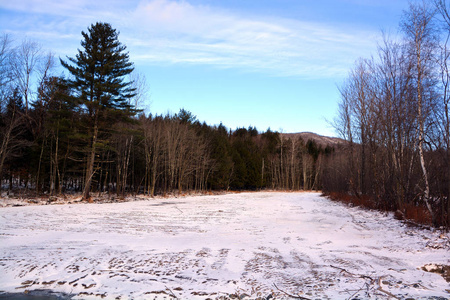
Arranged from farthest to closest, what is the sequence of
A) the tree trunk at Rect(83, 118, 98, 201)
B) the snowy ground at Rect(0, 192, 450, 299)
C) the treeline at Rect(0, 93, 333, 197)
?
1. the treeline at Rect(0, 93, 333, 197)
2. the tree trunk at Rect(83, 118, 98, 201)
3. the snowy ground at Rect(0, 192, 450, 299)

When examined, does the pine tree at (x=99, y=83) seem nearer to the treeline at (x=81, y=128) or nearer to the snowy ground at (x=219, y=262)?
the treeline at (x=81, y=128)

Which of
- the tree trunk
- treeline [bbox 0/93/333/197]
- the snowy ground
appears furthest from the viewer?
treeline [bbox 0/93/333/197]

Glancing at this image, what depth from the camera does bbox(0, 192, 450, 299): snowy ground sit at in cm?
433

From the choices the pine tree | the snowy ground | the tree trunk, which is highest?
the pine tree

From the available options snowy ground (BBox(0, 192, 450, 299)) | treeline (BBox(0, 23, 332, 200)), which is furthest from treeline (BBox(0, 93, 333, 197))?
snowy ground (BBox(0, 192, 450, 299))

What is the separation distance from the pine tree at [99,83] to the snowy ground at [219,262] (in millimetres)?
14492

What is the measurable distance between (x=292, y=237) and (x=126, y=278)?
195 inches

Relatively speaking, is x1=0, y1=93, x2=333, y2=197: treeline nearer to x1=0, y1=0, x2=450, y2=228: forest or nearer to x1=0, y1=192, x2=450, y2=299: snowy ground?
x1=0, y1=0, x2=450, y2=228: forest

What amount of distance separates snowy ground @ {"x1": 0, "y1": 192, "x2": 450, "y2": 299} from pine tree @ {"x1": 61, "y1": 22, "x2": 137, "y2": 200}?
14.5 metres

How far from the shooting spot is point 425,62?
36.3 feet

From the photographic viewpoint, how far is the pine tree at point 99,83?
72.6 feet

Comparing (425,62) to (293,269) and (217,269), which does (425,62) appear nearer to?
(293,269)

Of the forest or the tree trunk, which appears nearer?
the forest

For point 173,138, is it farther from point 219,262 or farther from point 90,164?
point 219,262
